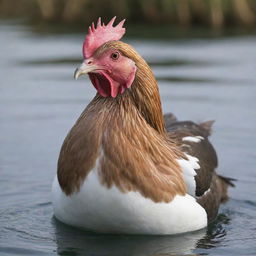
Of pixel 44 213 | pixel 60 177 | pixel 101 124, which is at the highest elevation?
pixel 101 124

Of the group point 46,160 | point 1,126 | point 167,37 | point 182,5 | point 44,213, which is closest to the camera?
point 44,213

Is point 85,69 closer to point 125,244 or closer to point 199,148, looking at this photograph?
point 125,244

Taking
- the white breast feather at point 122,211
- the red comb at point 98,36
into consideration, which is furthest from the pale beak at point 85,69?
the white breast feather at point 122,211

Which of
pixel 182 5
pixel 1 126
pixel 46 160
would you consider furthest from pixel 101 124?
pixel 182 5

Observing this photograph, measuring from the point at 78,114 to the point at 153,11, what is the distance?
413 inches

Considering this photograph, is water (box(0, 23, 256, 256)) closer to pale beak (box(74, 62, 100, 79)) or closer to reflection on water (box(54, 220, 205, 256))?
reflection on water (box(54, 220, 205, 256))

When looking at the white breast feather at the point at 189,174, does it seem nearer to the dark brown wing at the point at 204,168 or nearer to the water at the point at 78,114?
the dark brown wing at the point at 204,168

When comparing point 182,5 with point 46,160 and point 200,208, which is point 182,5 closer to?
point 46,160

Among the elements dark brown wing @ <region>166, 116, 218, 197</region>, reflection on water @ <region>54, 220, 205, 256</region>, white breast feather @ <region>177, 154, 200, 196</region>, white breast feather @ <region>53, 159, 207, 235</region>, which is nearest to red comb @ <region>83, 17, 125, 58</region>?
white breast feather @ <region>53, 159, 207, 235</region>

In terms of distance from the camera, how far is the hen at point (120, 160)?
6.82 metres

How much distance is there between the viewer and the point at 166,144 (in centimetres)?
727

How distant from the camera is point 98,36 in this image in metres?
6.96

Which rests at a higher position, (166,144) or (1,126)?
(166,144)

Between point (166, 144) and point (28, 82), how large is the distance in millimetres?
7534
